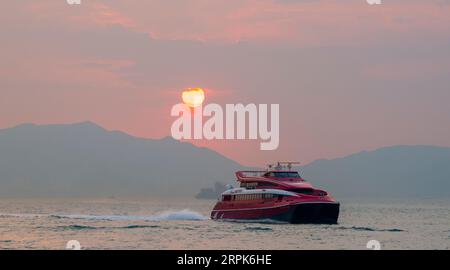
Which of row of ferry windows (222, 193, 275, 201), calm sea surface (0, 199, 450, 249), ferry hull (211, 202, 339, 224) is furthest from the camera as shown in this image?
row of ferry windows (222, 193, 275, 201)

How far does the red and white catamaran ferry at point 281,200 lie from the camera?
8438cm

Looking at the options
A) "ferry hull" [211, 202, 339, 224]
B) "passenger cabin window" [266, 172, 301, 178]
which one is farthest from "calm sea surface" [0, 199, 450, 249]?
"passenger cabin window" [266, 172, 301, 178]

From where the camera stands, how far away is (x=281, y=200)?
3381 inches

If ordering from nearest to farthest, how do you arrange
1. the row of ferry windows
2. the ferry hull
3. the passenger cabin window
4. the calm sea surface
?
1. the calm sea surface
2. the ferry hull
3. the row of ferry windows
4. the passenger cabin window

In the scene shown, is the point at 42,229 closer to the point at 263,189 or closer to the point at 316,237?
the point at 263,189

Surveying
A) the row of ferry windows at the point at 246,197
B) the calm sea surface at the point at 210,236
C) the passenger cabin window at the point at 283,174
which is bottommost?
the calm sea surface at the point at 210,236

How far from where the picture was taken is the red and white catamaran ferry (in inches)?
3322

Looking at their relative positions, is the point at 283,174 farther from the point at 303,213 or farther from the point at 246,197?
the point at 303,213

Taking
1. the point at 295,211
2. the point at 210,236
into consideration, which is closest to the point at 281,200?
the point at 295,211

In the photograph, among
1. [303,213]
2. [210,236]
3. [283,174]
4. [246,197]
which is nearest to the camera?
[210,236]

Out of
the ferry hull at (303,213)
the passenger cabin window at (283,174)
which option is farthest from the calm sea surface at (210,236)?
the passenger cabin window at (283,174)

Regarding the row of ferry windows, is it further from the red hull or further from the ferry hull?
the ferry hull

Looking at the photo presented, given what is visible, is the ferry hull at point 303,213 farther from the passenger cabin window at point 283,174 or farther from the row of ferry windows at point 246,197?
the passenger cabin window at point 283,174

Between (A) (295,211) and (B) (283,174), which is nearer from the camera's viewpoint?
(A) (295,211)
